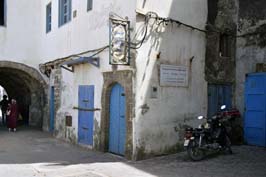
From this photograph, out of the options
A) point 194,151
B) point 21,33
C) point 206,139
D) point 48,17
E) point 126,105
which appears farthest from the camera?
point 21,33

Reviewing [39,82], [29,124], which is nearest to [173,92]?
[39,82]

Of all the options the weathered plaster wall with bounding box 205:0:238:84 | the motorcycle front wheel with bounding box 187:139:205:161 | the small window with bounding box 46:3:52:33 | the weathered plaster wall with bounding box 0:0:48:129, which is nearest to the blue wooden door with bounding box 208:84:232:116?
the weathered plaster wall with bounding box 205:0:238:84

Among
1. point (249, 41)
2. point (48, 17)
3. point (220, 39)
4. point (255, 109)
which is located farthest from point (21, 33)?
point (255, 109)

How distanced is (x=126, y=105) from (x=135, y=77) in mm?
803

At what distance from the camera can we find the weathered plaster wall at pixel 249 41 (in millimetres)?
11023

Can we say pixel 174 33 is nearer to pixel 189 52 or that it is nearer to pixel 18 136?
pixel 189 52

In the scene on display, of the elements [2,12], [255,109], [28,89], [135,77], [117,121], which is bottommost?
[117,121]

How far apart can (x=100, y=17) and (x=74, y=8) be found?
2231 mm

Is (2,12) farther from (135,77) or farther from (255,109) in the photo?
(255,109)

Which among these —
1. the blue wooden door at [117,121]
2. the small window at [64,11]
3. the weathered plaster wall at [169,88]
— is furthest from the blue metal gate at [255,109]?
the small window at [64,11]

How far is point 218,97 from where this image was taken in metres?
11.5

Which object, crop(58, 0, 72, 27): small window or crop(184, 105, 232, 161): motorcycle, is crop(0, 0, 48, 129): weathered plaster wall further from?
crop(184, 105, 232, 161): motorcycle

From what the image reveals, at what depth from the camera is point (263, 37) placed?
1094 centimetres

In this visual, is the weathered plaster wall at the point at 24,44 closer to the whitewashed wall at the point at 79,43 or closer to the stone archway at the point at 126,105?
the whitewashed wall at the point at 79,43
